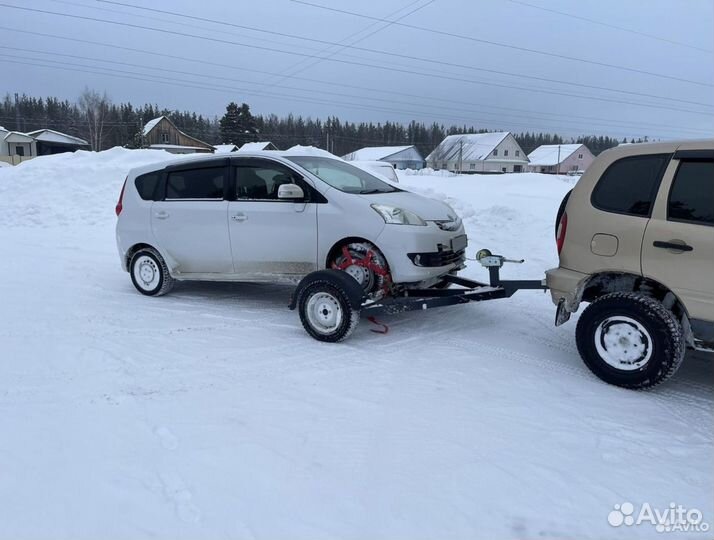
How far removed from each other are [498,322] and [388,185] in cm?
211

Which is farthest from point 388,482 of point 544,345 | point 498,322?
point 498,322

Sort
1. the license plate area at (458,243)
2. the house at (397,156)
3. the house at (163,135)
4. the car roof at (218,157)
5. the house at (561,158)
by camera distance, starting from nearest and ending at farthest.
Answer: the license plate area at (458,243) < the car roof at (218,157) < the house at (163,135) < the house at (397,156) < the house at (561,158)

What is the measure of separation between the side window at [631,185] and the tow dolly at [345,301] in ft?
3.63

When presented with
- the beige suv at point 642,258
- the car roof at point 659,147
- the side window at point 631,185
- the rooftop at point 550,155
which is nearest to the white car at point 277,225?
the beige suv at point 642,258

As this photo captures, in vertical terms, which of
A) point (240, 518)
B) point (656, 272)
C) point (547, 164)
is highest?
point (547, 164)

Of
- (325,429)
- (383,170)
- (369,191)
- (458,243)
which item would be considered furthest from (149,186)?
(383,170)

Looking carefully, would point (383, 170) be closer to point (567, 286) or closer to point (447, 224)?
point (447, 224)

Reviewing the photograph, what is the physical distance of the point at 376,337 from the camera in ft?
18.3

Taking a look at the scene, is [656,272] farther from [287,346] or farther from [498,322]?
[287,346]

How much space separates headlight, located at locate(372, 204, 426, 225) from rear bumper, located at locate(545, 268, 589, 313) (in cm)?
139

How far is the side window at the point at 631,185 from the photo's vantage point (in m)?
4.20

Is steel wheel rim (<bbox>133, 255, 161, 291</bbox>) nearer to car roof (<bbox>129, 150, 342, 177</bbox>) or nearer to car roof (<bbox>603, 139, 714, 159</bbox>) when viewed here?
car roof (<bbox>129, 150, 342, 177</bbox>)

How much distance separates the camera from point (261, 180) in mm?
6199

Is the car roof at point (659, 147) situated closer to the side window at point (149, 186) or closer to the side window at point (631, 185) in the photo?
the side window at point (631, 185)
